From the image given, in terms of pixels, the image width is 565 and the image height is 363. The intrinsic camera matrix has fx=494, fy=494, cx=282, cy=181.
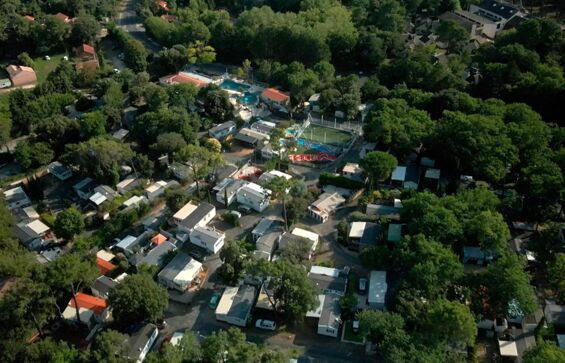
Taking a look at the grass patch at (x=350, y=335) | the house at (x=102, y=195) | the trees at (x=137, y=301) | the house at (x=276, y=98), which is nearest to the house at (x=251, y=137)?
the house at (x=276, y=98)

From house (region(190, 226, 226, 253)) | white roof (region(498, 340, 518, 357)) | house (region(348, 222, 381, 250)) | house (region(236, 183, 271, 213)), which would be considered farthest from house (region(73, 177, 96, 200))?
white roof (region(498, 340, 518, 357))

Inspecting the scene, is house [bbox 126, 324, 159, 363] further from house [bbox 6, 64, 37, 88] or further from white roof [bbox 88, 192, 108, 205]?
house [bbox 6, 64, 37, 88]

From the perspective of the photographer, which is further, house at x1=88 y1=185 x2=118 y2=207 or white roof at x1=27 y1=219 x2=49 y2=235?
house at x1=88 y1=185 x2=118 y2=207

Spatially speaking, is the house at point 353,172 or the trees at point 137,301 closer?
the trees at point 137,301

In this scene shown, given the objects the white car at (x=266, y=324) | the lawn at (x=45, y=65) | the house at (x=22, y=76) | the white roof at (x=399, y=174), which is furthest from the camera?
the lawn at (x=45, y=65)

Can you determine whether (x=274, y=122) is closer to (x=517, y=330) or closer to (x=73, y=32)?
(x=517, y=330)

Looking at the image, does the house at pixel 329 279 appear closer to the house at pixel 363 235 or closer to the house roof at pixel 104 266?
the house at pixel 363 235
